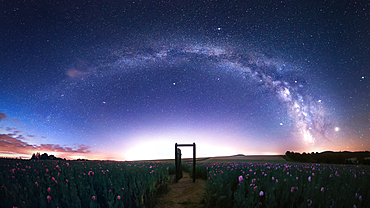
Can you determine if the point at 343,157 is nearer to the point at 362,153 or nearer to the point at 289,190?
the point at 362,153

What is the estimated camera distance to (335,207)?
345 centimetres

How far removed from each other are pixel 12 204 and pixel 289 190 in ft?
19.0

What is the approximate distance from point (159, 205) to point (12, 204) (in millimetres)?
4172

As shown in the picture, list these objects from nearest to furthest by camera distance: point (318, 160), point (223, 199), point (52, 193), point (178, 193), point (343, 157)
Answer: point (52, 193)
point (223, 199)
point (178, 193)
point (343, 157)
point (318, 160)

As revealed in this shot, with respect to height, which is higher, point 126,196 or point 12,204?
point 12,204

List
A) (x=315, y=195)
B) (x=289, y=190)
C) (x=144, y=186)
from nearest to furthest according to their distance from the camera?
1. (x=315, y=195)
2. (x=289, y=190)
3. (x=144, y=186)

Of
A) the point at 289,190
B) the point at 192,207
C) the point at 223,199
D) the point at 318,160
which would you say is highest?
the point at 289,190

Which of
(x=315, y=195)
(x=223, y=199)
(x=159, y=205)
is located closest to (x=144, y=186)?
(x=159, y=205)

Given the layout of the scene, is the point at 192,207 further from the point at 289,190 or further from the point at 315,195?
the point at 315,195

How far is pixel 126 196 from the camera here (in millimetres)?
4676

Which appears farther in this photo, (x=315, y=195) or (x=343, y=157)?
(x=343, y=157)

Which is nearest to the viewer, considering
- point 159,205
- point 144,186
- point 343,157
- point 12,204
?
point 12,204

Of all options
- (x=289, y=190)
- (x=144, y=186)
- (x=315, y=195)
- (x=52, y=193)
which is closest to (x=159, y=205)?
(x=144, y=186)

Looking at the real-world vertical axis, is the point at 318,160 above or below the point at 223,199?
below
